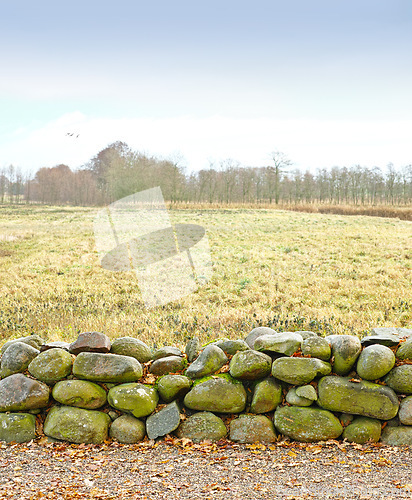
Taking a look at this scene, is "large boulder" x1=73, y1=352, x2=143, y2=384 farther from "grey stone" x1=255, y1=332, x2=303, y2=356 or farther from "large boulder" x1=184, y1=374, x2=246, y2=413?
"grey stone" x1=255, y1=332, x2=303, y2=356

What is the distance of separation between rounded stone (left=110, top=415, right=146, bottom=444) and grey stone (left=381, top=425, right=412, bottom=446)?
2796 millimetres

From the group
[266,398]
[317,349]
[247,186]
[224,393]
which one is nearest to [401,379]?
[317,349]

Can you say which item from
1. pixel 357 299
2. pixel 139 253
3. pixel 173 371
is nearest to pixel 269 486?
pixel 173 371

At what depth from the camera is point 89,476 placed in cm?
396

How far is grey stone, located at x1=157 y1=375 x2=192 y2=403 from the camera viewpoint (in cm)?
507

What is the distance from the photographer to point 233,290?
42.3 ft

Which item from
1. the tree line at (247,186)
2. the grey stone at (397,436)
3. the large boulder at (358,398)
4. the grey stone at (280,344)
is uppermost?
the tree line at (247,186)

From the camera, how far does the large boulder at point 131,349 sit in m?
A: 5.50

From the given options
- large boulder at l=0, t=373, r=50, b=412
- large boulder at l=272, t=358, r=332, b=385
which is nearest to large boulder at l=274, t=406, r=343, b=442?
large boulder at l=272, t=358, r=332, b=385

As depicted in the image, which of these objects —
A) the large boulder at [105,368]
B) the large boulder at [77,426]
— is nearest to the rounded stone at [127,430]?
the large boulder at [77,426]

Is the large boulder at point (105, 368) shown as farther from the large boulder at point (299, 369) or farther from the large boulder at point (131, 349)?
the large boulder at point (299, 369)

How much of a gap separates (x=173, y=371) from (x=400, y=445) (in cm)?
278

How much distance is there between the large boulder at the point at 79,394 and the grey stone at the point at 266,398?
187cm

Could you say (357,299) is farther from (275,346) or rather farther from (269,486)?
(269,486)
